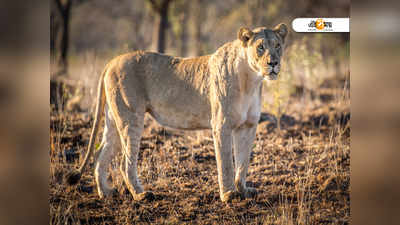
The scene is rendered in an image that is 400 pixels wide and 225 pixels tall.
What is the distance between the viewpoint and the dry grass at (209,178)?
5.56m

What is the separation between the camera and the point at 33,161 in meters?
3.84

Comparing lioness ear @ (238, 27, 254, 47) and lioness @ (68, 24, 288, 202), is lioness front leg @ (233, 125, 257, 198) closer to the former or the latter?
lioness @ (68, 24, 288, 202)

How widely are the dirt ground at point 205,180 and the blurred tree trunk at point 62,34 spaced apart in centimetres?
117

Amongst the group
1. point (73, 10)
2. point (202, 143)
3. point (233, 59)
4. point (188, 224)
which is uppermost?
point (73, 10)

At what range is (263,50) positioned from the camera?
5.05 metres

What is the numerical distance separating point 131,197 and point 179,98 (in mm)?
1408

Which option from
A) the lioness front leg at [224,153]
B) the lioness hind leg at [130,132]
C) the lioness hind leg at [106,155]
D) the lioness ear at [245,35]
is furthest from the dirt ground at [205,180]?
the lioness ear at [245,35]

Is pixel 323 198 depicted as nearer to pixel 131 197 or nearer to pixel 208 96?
pixel 208 96

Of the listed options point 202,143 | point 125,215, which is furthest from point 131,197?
point 202,143

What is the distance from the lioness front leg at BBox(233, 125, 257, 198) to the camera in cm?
545

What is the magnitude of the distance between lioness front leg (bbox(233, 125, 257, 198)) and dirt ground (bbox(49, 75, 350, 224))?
0.67 ft

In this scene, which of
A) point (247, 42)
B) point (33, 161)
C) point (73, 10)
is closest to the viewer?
point (33, 161)
